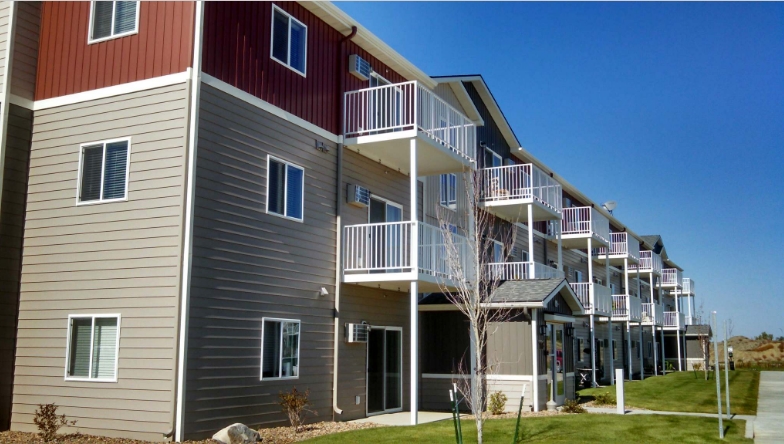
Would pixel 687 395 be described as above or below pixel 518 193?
below

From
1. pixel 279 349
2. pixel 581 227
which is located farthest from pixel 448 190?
pixel 581 227

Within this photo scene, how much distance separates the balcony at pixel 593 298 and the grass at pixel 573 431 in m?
13.2

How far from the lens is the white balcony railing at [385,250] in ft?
54.0

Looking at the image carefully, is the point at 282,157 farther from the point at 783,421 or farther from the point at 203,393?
the point at 783,421

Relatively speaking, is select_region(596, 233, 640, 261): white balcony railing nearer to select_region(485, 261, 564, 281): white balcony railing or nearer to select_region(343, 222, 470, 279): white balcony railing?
select_region(485, 261, 564, 281): white balcony railing

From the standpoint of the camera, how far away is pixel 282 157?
49.1ft

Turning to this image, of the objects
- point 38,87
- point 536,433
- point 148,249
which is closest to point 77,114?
point 38,87

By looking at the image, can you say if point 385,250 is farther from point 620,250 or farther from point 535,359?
point 620,250

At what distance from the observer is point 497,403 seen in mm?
18562

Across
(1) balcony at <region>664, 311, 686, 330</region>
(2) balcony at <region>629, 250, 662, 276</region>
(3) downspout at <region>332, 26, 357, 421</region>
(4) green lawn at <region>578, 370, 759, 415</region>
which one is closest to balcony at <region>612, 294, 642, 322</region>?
(4) green lawn at <region>578, 370, 759, 415</region>

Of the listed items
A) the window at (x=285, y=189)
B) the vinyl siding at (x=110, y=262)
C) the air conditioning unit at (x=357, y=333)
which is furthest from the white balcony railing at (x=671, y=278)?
the vinyl siding at (x=110, y=262)

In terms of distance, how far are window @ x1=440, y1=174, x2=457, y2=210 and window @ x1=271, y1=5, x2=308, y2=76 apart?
306 inches

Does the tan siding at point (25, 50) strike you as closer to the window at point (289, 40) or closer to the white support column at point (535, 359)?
the window at point (289, 40)

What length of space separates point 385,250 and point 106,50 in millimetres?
7208
